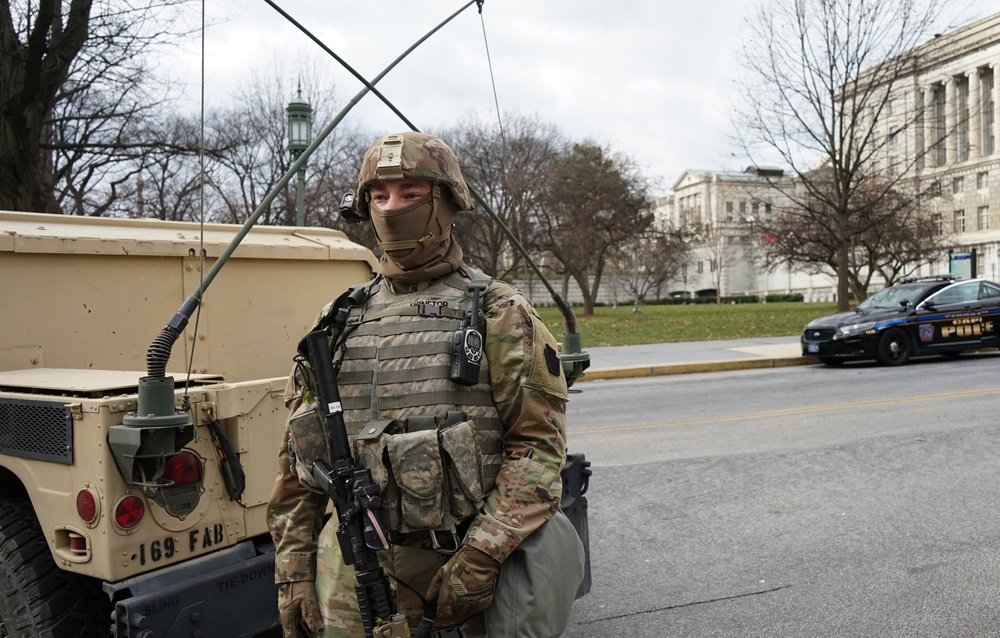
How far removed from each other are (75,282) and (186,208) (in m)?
27.8

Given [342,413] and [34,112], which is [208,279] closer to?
[342,413]

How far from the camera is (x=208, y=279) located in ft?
8.90

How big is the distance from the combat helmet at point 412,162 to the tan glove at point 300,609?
1.10m

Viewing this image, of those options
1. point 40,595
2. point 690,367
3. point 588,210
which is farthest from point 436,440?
point 588,210

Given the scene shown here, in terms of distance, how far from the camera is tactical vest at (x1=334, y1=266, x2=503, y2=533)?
211 centimetres

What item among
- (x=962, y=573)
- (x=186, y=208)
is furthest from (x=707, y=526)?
(x=186, y=208)

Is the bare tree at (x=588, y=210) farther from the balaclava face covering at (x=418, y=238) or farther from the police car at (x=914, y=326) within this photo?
the balaclava face covering at (x=418, y=238)

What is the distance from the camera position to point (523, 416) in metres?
2.19

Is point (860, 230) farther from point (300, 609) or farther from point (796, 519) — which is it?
point (300, 609)

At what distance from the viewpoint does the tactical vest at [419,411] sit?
83.2 inches

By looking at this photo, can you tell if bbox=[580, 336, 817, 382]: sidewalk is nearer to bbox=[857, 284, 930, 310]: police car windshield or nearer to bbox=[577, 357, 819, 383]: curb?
bbox=[577, 357, 819, 383]: curb

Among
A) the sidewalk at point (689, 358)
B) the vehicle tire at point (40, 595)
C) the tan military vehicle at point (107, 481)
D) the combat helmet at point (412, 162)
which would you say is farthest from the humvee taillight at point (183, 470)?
the sidewalk at point (689, 358)

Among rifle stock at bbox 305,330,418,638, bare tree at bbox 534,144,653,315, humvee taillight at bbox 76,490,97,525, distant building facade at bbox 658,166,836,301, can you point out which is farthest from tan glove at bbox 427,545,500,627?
distant building facade at bbox 658,166,836,301

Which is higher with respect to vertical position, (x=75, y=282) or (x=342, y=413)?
(x=75, y=282)
